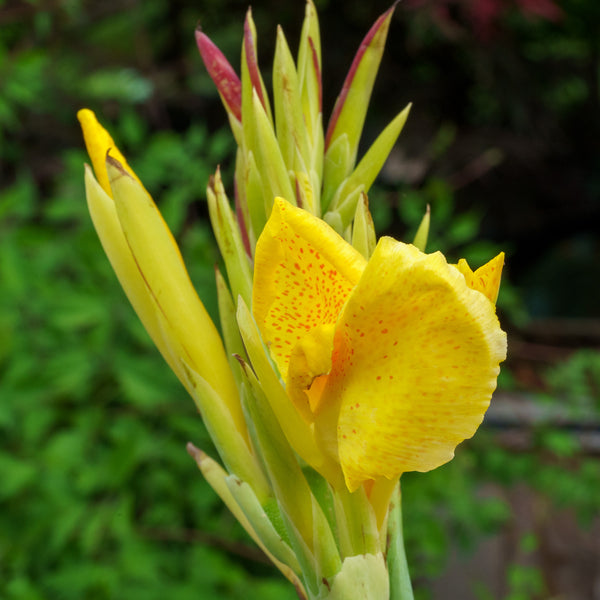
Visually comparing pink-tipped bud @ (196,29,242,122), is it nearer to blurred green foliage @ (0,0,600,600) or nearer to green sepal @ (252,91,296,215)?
green sepal @ (252,91,296,215)

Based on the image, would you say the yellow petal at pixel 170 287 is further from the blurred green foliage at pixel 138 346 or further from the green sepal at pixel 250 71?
the blurred green foliage at pixel 138 346

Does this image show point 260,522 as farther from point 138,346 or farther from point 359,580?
point 138,346

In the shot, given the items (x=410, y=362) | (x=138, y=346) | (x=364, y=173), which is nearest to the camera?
(x=410, y=362)

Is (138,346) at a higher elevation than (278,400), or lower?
lower

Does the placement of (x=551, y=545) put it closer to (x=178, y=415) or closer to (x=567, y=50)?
(x=178, y=415)

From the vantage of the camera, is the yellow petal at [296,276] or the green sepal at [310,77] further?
the green sepal at [310,77]

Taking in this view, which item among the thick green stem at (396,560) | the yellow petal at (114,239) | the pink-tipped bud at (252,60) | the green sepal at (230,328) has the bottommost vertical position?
the thick green stem at (396,560)

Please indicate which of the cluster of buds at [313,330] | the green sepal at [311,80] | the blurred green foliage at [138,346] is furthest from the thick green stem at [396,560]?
the blurred green foliage at [138,346]

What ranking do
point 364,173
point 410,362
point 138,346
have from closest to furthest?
point 410,362 < point 364,173 < point 138,346

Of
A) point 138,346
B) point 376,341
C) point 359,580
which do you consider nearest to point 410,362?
point 376,341
